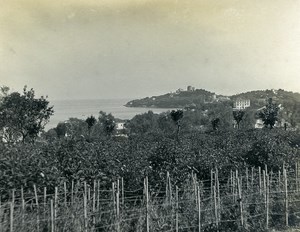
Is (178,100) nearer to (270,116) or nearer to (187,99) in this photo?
(187,99)

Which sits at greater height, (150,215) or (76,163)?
(76,163)

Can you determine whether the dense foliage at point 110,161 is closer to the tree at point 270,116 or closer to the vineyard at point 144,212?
the vineyard at point 144,212

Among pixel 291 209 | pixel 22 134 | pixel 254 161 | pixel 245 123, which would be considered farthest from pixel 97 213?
pixel 245 123

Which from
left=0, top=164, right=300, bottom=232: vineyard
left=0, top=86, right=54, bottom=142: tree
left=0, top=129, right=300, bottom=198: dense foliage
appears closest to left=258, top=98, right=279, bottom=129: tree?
left=0, top=86, right=54, bottom=142: tree

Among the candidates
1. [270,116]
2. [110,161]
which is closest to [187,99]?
[270,116]

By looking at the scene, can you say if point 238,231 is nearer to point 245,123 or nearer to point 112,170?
point 112,170

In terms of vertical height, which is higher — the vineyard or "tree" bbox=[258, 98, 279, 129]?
"tree" bbox=[258, 98, 279, 129]

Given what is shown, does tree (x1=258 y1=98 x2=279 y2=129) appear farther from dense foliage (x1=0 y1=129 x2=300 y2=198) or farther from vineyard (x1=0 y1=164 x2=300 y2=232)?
vineyard (x1=0 y1=164 x2=300 y2=232)

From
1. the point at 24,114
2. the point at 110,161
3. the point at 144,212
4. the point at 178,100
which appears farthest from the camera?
the point at 178,100
